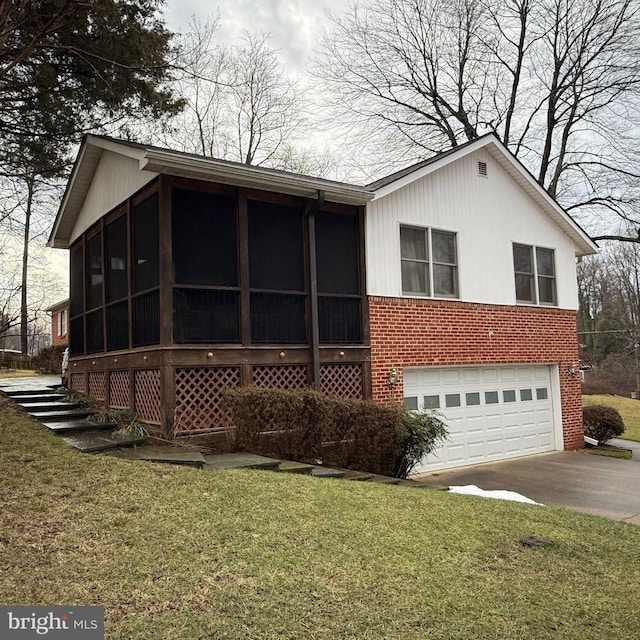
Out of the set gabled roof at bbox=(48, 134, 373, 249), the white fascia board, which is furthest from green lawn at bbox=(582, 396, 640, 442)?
gabled roof at bbox=(48, 134, 373, 249)

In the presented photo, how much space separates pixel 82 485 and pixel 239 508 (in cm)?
175

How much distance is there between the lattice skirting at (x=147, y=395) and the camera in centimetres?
931

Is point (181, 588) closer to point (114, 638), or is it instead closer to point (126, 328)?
point (114, 638)

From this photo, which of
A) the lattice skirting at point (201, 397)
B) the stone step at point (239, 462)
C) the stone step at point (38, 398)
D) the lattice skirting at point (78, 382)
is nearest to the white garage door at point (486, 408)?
the lattice skirting at point (201, 397)

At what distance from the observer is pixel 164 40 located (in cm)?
1202

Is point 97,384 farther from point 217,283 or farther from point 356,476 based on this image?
point 356,476

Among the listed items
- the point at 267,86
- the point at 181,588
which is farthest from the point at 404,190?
the point at 267,86

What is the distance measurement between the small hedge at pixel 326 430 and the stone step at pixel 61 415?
4073mm

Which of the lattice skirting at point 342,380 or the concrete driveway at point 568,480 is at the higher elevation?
the lattice skirting at point 342,380

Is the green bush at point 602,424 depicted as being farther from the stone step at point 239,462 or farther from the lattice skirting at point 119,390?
the lattice skirting at point 119,390

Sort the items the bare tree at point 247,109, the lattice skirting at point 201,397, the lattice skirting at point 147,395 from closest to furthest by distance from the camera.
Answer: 1. the lattice skirting at point 201,397
2. the lattice skirting at point 147,395
3. the bare tree at point 247,109

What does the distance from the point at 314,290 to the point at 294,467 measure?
3632mm

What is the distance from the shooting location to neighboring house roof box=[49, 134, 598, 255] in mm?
8875

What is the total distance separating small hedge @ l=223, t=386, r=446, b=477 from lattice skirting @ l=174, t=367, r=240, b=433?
3.24 feet
